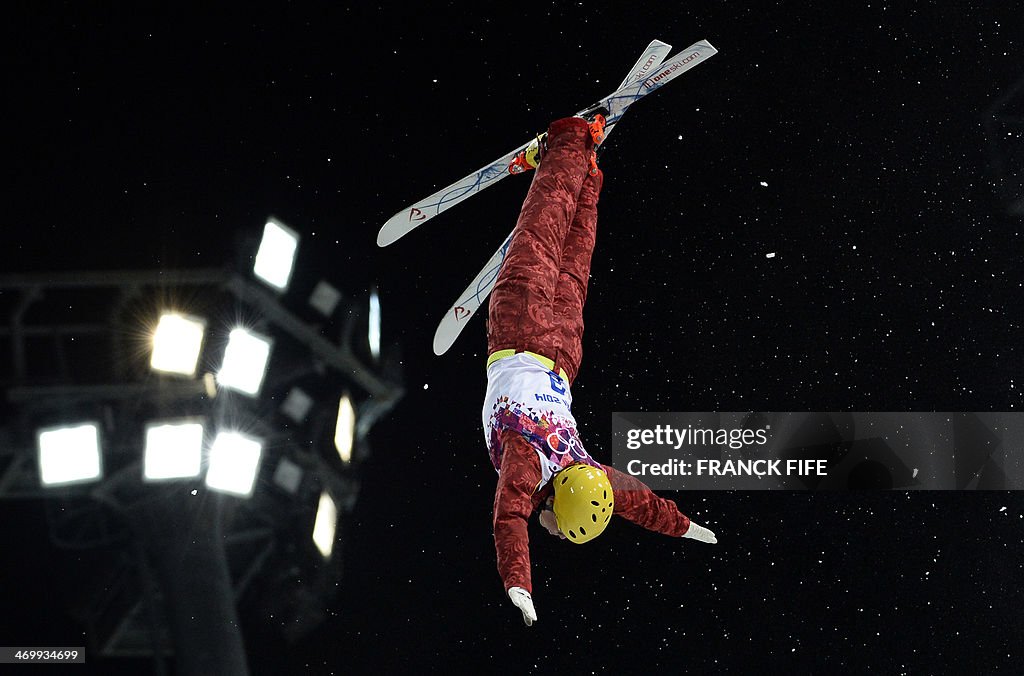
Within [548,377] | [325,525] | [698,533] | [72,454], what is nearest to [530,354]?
[548,377]

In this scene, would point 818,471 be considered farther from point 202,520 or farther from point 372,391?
point 202,520

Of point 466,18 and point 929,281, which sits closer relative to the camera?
point 929,281

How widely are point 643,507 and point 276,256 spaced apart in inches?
77.7

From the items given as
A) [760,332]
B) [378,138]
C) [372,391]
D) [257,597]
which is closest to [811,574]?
[760,332]

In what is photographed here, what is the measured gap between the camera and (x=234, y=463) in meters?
3.93

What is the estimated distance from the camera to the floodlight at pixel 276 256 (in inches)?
161

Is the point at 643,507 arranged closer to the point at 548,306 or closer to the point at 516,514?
the point at 516,514

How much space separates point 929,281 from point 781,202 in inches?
25.8

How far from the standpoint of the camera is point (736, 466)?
372cm

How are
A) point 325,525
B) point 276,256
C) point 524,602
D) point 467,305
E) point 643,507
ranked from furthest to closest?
point 276,256 → point 325,525 → point 467,305 → point 643,507 → point 524,602

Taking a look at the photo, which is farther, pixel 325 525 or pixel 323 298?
pixel 323 298

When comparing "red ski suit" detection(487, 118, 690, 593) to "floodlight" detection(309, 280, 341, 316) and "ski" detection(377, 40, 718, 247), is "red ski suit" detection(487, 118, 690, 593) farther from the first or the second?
"floodlight" detection(309, 280, 341, 316)

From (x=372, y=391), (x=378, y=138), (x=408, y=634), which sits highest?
(x=378, y=138)

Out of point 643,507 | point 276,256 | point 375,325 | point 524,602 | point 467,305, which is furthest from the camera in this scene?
point 276,256
